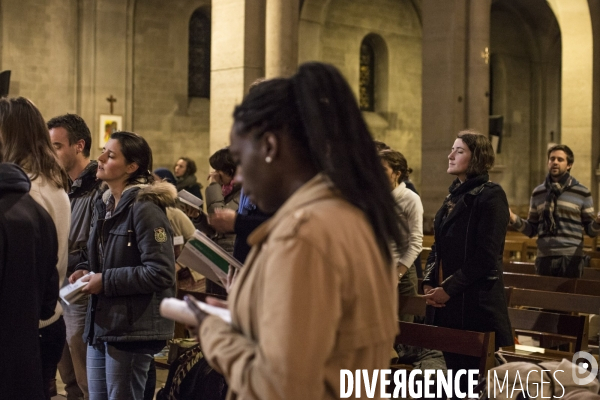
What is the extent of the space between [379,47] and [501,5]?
14.4 feet

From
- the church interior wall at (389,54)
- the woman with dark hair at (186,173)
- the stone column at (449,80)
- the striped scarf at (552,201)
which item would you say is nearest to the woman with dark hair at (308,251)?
the striped scarf at (552,201)

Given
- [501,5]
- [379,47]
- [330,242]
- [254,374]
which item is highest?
[501,5]

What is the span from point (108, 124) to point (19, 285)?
14.1 m

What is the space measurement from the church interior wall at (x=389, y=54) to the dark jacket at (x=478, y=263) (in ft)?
50.2

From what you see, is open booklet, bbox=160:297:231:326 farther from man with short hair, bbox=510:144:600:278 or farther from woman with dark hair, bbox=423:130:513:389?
man with short hair, bbox=510:144:600:278

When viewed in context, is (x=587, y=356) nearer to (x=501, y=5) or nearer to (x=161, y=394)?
(x=161, y=394)

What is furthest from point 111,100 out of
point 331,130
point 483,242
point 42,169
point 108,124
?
point 331,130

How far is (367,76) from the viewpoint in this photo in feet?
70.8

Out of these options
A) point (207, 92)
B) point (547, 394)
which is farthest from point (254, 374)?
point (207, 92)

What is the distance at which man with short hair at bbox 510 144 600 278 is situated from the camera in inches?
305

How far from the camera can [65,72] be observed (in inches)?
645

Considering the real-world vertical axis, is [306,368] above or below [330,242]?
below

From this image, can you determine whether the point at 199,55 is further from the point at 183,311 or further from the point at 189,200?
the point at 183,311

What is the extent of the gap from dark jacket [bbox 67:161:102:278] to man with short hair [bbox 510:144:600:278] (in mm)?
4258
